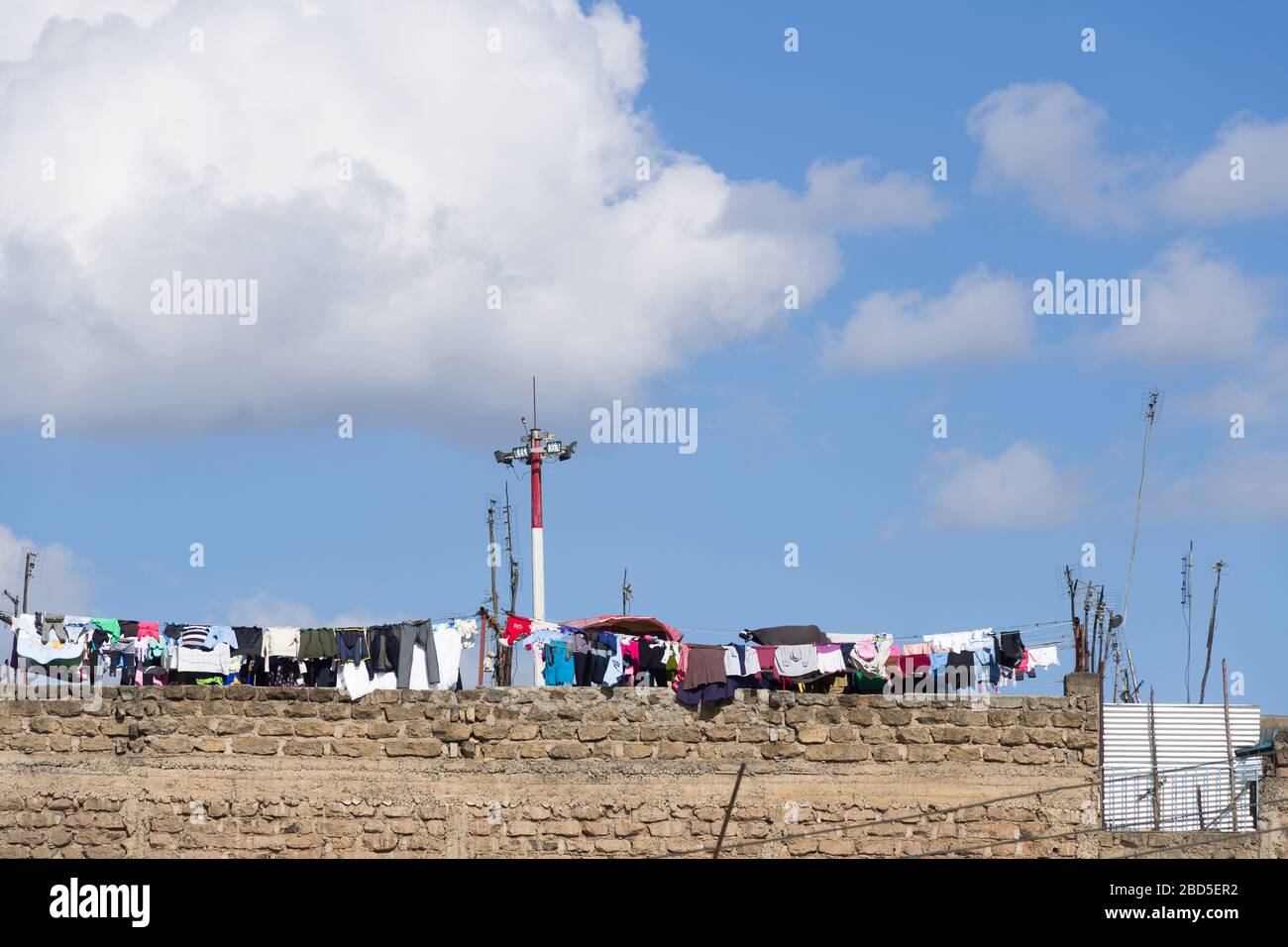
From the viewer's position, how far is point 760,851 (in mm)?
19062

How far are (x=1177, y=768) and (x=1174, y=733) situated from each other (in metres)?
1.36

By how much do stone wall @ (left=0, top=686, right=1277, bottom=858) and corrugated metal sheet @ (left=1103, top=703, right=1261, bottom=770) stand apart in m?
1.08

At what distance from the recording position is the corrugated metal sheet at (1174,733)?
66.4ft

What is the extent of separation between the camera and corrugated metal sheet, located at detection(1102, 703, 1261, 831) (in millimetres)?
19250

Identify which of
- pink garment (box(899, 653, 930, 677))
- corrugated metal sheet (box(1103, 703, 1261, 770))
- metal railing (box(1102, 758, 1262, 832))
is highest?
pink garment (box(899, 653, 930, 677))

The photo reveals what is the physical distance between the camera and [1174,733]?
20562 mm

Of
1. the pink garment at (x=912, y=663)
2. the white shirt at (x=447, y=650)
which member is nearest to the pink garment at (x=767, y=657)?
the pink garment at (x=912, y=663)

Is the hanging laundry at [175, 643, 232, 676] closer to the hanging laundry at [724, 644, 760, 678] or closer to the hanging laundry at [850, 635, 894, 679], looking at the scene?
the hanging laundry at [724, 644, 760, 678]

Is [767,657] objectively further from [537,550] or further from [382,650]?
[537,550]

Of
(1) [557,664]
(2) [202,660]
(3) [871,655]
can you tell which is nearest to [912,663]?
(3) [871,655]

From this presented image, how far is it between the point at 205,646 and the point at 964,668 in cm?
885

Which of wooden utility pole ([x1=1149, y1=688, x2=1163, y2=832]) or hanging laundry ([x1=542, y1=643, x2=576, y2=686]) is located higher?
hanging laundry ([x1=542, y1=643, x2=576, y2=686])

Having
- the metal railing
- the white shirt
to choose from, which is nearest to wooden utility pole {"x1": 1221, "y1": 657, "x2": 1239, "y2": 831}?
the metal railing
